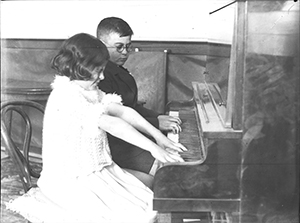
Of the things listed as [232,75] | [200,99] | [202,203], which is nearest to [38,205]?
[202,203]

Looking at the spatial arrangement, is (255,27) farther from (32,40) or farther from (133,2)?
(32,40)

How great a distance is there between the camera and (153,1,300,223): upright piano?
1755 millimetres

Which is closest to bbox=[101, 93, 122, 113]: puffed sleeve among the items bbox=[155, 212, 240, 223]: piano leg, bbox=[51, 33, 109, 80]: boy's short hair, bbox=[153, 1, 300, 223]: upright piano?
bbox=[51, 33, 109, 80]: boy's short hair

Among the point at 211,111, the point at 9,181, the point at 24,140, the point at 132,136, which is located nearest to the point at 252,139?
the point at 211,111

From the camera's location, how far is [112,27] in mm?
2012

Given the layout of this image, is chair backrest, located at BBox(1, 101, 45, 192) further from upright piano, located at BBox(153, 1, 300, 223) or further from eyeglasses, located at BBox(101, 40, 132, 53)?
upright piano, located at BBox(153, 1, 300, 223)

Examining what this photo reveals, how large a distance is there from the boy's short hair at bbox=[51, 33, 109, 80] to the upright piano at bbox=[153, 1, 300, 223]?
489 mm

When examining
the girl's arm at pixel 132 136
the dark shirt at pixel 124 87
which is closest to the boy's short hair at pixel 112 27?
the dark shirt at pixel 124 87

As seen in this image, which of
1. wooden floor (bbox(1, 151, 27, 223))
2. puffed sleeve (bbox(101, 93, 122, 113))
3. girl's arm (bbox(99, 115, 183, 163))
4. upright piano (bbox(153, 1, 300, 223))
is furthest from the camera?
wooden floor (bbox(1, 151, 27, 223))

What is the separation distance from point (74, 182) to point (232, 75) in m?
0.78

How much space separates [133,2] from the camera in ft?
6.70

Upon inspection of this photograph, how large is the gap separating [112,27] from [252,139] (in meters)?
0.74

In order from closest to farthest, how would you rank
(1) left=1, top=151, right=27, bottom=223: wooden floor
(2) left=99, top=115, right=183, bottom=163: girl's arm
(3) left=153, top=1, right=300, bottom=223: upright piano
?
(3) left=153, top=1, right=300, bottom=223: upright piano → (2) left=99, top=115, right=183, bottom=163: girl's arm → (1) left=1, top=151, right=27, bottom=223: wooden floor

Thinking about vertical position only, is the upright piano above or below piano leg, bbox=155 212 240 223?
above
